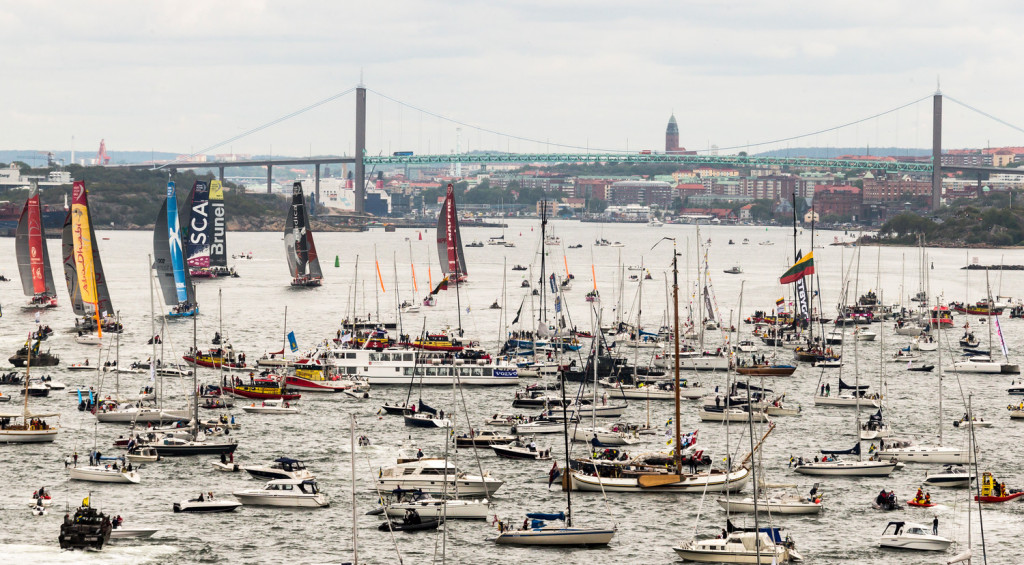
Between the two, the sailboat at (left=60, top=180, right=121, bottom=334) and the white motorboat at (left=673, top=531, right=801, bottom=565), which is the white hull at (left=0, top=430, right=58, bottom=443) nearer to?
the white motorboat at (left=673, top=531, right=801, bottom=565)

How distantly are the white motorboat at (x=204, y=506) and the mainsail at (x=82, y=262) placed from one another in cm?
2641

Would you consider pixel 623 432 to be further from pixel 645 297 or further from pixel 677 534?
pixel 645 297

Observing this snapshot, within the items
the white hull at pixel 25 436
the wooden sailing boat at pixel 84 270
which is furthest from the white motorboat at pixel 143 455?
the wooden sailing boat at pixel 84 270

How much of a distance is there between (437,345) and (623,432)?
1345cm

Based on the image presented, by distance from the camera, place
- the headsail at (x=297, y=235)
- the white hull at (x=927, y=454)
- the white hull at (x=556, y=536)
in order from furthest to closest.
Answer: the headsail at (x=297, y=235) < the white hull at (x=927, y=454) < the white hull at (x=556, y=536)

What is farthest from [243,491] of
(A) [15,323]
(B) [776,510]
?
(A) [15,323]

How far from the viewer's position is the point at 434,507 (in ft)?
81.5

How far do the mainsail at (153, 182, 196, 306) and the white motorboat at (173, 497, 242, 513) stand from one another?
32385 millimetres

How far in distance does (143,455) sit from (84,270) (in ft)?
78.2

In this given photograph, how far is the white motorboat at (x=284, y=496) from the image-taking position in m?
25.8

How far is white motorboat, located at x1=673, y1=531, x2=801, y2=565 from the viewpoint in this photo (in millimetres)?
21984

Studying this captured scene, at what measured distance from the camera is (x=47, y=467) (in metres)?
28.6

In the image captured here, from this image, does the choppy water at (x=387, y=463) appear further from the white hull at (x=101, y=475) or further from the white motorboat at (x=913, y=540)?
the white motorboat at (x=913, y=540)

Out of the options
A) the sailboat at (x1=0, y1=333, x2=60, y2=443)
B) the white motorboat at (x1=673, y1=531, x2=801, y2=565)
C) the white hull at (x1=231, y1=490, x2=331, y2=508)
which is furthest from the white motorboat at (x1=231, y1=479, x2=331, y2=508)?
Answer: the sailboat at (x1=0, y1=333, x2=60, y2=443)
